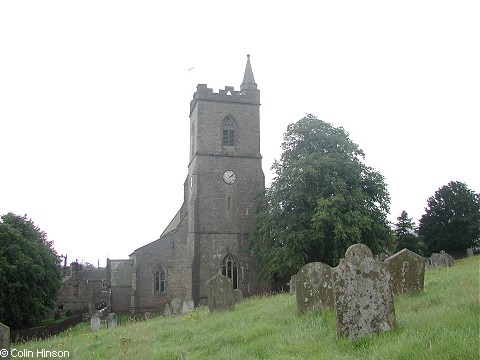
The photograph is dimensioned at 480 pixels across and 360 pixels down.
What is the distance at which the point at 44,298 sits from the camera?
2928cm

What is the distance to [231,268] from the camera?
96.8 ft

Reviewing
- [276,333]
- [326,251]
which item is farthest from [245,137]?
[276,333]

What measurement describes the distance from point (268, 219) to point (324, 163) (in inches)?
176

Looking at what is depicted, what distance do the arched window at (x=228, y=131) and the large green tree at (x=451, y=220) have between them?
84.3 ft

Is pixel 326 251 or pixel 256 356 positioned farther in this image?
pixel 326 251

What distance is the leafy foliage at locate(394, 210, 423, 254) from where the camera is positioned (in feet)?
150

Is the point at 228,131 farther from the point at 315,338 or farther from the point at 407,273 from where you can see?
the point at 315,338

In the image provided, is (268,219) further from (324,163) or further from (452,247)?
(452,247)

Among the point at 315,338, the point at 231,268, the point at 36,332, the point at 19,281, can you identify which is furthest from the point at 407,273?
the point at 19,281

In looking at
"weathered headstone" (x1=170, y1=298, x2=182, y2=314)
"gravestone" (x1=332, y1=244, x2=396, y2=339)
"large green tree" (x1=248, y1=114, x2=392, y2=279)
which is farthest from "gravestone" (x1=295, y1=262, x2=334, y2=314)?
"large green tree" (x1=248, y1=114, x2=392, y2=279)

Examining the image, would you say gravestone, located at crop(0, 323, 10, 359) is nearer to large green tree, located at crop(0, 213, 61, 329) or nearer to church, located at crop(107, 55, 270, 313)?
large green tree, located at crop(0, 213, 61, 329)

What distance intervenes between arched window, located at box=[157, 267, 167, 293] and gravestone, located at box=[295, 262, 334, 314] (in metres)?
22.9

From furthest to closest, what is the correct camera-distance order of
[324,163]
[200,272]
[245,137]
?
[245,137] < [200,272] < [324,163]

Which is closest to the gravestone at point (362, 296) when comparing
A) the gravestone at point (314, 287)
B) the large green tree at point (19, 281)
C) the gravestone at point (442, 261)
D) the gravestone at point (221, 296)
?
the gravestone at point (314, 287)
